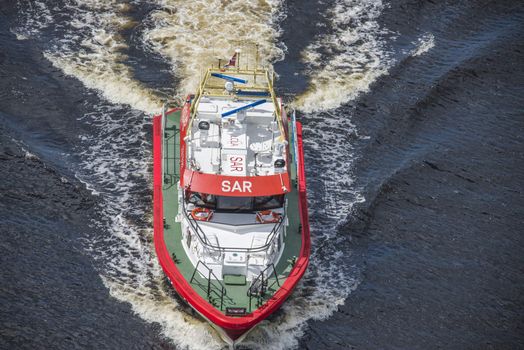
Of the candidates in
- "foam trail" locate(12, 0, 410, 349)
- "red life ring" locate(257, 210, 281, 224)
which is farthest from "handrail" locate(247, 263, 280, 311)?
"red life ring" locate(257, 210, 281, 224)

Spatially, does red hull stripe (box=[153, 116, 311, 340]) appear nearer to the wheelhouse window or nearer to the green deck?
the green deck

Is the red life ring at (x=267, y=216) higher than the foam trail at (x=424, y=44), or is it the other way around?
the foam trail at (x=424, y=44)

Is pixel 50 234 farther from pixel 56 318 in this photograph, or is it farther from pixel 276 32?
pixel 276 32

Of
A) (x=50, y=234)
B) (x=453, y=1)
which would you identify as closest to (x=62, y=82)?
(x=50, y=234)

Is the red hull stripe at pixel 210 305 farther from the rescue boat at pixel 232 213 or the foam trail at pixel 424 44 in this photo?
the foam trail at pixel 424 44

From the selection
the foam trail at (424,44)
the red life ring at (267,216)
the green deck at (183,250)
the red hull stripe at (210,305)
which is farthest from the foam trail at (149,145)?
the red life ring at (267,216)
